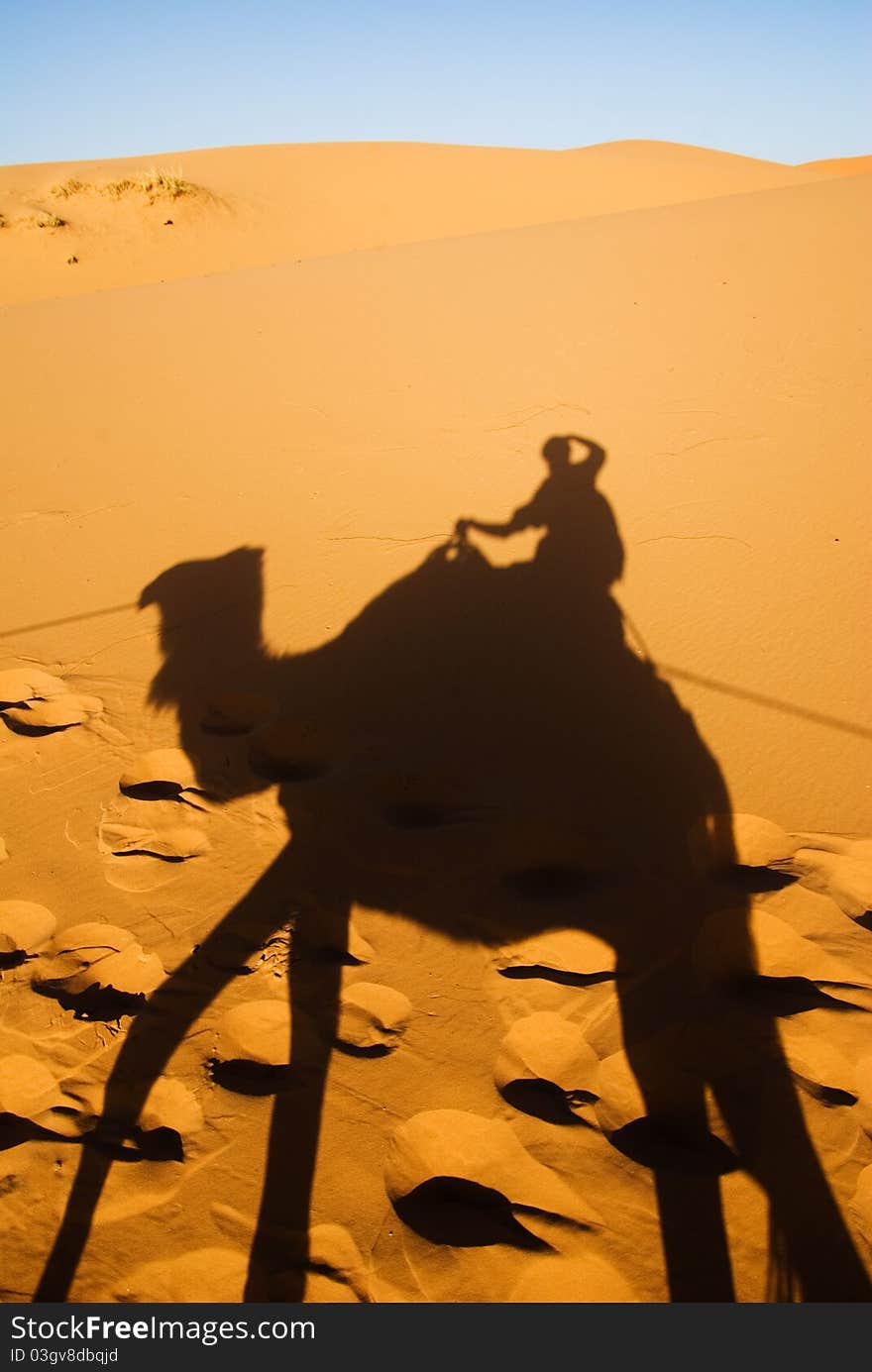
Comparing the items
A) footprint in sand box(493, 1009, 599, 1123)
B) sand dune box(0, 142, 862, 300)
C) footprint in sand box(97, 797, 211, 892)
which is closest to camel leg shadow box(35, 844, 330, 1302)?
footprint in sand box(97, 797, 211, 892)

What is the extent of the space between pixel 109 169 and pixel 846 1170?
24.9m

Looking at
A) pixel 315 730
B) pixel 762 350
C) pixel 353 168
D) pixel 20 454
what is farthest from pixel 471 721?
pixel 353 168

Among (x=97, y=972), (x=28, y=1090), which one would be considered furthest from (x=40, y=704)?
(x=28, y=1090)

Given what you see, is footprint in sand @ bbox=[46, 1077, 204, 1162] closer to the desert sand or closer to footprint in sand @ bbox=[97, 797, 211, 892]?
the desert sand

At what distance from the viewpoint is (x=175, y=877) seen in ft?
9.62

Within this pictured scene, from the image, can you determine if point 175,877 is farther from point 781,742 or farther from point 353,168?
point 353,168

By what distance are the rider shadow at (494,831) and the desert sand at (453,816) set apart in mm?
14

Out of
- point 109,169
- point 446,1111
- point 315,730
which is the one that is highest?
point 109,169

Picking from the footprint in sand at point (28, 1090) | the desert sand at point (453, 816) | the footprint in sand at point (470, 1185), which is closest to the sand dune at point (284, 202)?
the desert sand at point (453, 816)

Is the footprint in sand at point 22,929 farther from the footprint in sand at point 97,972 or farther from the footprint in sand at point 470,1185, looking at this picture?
the footprint in sand at point 470,1185

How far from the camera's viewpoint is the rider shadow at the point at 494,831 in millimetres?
1926

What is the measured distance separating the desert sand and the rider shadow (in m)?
0.01

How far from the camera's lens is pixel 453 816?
3164 millimetres

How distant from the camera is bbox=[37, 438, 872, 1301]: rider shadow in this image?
6.32 ft
